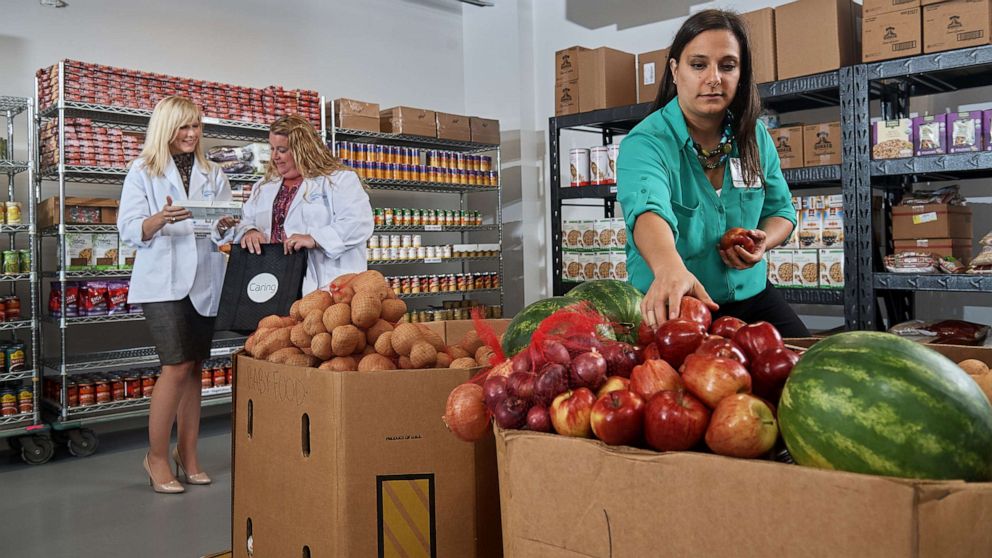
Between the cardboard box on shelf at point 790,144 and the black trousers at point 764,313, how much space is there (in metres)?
2.58

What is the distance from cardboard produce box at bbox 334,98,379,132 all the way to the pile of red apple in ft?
16.5

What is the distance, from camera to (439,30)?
7355mm

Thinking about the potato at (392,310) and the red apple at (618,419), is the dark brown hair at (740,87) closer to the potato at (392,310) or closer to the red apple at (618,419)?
the potato at (392,310)

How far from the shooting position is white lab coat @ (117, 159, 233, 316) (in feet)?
11.8

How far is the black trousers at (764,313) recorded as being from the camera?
1981 millimetres

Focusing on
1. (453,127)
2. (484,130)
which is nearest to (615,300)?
(453,127)

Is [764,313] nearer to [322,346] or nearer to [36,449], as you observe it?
[322,346]

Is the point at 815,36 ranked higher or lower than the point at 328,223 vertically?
higher

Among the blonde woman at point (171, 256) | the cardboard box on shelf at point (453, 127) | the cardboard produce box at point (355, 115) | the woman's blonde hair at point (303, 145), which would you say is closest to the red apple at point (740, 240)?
the woman's blonde hair at point (303, 145)

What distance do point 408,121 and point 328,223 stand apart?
9.29 feet

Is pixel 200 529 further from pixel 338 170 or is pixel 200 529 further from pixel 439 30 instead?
pixel 439 30

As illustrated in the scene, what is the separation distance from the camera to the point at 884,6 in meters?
3.96

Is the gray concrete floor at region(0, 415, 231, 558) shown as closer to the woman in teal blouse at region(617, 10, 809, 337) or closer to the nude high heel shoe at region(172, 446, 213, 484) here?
the nude high heel shoe at region(172, 446, 213, 484)

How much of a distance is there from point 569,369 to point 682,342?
16 cm
